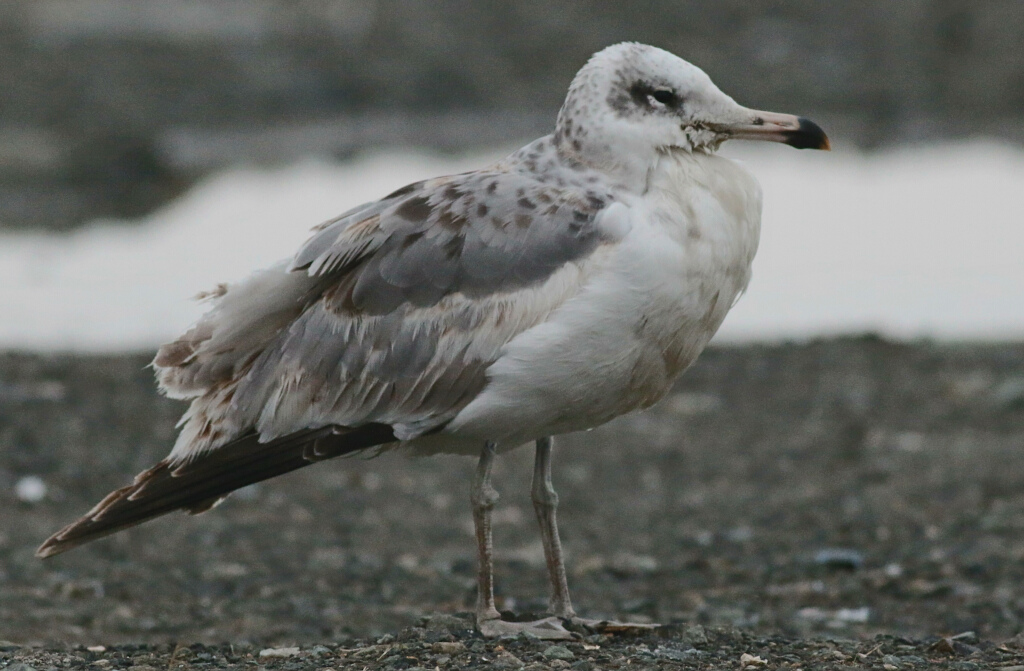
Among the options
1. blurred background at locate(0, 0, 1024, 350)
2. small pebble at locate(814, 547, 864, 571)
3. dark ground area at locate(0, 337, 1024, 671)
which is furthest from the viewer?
blurred background at locate(0, 0, 1024, 350)

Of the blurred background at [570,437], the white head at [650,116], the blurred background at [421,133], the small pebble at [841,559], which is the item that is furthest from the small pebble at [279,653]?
the blurred background at [421,133]

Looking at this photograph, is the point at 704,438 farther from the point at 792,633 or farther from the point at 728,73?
the point at 728,73

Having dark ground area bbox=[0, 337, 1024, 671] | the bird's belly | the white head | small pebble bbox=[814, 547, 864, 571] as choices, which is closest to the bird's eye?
the white head

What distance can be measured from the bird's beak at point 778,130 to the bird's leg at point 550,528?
1305 millimetres

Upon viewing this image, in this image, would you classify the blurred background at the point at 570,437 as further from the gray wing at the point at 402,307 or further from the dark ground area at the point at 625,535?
the gray wing at the point at 402,307

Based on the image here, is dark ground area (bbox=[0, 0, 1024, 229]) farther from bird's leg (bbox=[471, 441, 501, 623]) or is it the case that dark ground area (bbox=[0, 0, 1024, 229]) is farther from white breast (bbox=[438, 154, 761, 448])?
white breast (bbox=[438, 154, 761, 448])

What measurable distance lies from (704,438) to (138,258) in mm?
8191

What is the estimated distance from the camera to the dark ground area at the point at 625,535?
5945 millimetres

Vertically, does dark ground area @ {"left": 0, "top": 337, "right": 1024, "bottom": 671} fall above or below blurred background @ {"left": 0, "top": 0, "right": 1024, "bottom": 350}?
below

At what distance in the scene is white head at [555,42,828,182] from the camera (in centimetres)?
557

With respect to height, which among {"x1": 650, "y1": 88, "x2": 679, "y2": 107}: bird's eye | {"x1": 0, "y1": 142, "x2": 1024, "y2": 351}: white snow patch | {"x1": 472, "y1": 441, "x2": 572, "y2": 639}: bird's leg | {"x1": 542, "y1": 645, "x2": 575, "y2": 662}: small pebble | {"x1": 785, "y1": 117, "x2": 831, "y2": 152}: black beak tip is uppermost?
{"x1": 0, "y1": 142, "x2": 1024, "y2": 351}: white snow patch

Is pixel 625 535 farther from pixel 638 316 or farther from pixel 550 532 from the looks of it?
pixel 638 316

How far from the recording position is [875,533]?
8.24m

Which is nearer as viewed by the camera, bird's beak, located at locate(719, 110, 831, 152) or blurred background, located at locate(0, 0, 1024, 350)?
bird's beak, located at locate(719, 110, 831, 152)
